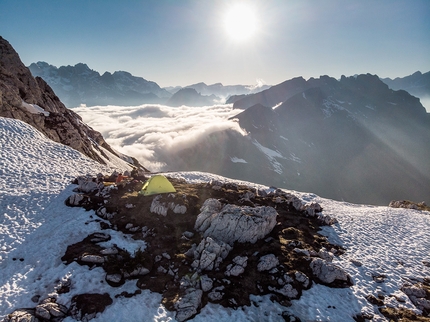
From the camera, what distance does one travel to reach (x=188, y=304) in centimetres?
1398

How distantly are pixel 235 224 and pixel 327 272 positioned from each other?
27.1ft

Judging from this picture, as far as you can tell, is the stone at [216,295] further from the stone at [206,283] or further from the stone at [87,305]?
the stone at [87,305]

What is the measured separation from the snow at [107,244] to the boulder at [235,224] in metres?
6.11

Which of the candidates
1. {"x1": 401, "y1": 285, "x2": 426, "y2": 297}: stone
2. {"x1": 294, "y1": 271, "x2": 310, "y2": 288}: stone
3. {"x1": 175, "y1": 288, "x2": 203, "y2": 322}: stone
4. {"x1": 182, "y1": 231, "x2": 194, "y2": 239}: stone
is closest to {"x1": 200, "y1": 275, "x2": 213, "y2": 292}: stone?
{"x1": 175, "y1": 288, "x2": 203, "y2": 322}: stone

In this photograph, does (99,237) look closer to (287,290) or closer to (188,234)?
(188,234)

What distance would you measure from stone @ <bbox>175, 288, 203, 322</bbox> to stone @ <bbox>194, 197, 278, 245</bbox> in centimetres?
656

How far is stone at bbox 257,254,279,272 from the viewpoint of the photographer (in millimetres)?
17609

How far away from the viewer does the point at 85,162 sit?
3716cm

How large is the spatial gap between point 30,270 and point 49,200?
9887 mm

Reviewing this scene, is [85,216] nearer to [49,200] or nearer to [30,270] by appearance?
[49,200]

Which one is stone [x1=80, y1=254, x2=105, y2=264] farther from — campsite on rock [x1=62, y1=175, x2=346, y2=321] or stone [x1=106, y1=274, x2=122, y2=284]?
stone [x1=106, y1=274, x2=122, y2=284]

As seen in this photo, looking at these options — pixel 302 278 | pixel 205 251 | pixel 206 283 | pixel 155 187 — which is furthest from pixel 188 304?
pixel 155 187

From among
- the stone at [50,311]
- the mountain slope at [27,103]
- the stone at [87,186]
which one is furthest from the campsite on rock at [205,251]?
the mountain slope at [27,103]

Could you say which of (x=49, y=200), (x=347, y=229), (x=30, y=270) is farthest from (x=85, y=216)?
(x=347, y=229)
